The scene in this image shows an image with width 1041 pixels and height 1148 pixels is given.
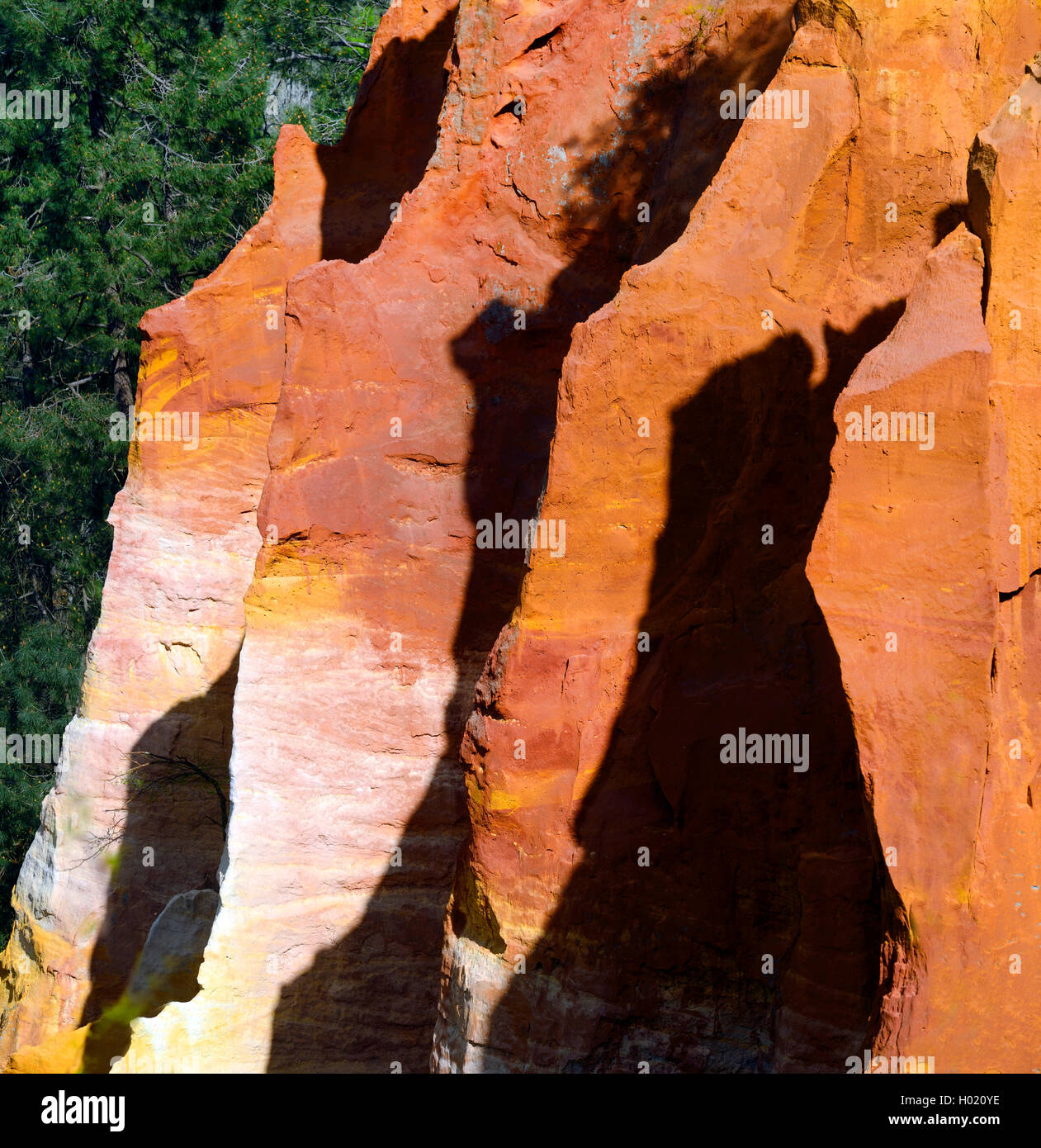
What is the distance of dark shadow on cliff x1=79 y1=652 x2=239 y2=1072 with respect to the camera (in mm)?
10914

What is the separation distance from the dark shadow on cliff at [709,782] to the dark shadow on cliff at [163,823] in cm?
591

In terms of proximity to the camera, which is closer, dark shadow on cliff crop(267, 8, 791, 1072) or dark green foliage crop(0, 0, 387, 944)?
dark shadow on cliff crop(267, 8, 791, 1072)

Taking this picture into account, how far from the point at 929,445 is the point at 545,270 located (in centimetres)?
386

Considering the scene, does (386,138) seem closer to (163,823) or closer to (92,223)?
(163,823)

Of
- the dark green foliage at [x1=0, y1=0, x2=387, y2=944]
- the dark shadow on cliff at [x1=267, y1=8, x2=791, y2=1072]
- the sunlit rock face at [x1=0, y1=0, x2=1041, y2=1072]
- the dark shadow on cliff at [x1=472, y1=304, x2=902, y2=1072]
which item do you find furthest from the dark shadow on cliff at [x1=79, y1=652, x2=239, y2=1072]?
the dark green foliage at [x1=0, y1=0, x2=387, y2=944]

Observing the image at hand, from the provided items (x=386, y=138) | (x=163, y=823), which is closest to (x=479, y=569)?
(x=386, y=138)

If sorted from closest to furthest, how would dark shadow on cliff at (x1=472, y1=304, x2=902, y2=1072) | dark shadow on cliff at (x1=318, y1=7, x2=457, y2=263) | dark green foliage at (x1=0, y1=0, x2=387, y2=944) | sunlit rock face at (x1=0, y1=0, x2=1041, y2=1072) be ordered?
sunlit rock face at (x1=0, y1=0, x2=1041, y2=1072) → dark shadow on cliff at (x1=472, y1=304, x2=902, y2=1072) → dark shadow on cliff at (x1=318, y1=7, x2=457, y2=263) → dark green foliage at (x1=0, y1=0, x2=387, y2=944)

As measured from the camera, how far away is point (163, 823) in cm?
1120

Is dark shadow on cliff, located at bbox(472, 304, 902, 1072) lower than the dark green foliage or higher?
lower

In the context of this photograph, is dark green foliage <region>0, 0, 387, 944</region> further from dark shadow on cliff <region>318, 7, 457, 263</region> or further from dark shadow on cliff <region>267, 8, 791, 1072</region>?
dark shadow on cliff <region>267, 8, 791, 1072</region>

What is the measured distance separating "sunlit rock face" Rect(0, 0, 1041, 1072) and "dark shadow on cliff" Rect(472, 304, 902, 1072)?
2 centimetres

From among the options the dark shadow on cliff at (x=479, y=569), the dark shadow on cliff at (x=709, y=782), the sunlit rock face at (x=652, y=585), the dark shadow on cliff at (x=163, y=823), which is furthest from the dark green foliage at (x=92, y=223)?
the dark shadow on cliff at (x=709, y=782)

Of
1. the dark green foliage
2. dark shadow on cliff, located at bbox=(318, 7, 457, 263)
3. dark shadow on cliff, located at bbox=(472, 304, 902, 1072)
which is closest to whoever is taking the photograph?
dark shadow on cliff, located at bbox=(472, 304, 902, 1072)

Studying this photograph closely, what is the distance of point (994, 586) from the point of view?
158 inches
